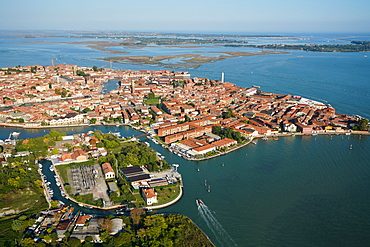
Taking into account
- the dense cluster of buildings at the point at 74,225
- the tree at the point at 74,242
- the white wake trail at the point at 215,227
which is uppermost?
the tree at the point at 74,242

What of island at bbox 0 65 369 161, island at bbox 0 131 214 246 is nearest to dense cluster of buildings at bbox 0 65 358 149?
island at bbox 0 65 369 161

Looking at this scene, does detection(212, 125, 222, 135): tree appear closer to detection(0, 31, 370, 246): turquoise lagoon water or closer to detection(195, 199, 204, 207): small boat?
detection(0, 31, 370, 246): turquoise lagoon water

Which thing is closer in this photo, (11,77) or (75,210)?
(75,210)

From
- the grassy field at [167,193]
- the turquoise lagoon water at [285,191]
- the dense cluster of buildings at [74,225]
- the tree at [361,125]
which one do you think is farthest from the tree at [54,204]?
the tree at [361,125]

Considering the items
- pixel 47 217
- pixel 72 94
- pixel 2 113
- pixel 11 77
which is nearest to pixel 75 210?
pixel 47 217

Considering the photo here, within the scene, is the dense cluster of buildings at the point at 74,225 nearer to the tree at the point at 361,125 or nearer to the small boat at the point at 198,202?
the small boat at the point at 198,202

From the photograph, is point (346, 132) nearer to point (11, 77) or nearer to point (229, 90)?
point (229, 90)

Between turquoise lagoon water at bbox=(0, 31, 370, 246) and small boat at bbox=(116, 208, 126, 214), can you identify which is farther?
small boat at bbox=(116, 208, 126, 214)

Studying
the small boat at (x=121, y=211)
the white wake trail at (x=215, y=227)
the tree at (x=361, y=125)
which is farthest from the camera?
the tree at (x=361, y=125)

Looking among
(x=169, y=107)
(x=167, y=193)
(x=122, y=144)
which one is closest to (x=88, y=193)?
(x=167, y=193)
